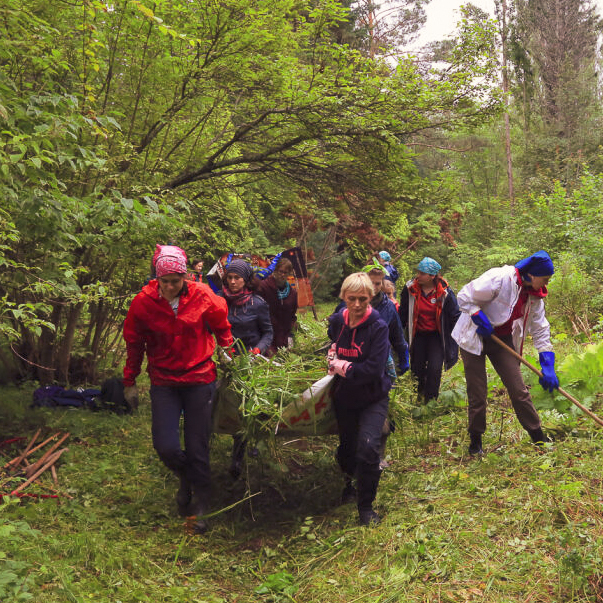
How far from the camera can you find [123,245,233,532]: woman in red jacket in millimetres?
4199

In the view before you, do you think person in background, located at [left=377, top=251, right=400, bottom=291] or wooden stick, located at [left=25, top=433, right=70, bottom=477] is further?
person in background, located at [left=377, top=251, right=400, bottom=291]

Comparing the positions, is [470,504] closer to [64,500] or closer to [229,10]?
[64,500]

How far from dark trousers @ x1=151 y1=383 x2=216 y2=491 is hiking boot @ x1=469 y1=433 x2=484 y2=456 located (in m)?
2.60

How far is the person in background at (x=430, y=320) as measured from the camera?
6469 millimetres

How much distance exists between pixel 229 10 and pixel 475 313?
14.9 feet

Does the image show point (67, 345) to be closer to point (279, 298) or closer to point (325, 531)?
point (279, 298)

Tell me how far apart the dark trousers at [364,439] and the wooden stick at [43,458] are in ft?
9.29

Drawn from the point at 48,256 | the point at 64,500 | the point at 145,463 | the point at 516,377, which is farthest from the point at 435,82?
the point at 64,500

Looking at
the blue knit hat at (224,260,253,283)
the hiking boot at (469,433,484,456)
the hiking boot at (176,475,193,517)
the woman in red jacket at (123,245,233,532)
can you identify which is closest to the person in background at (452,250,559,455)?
the hiking boot at (469,433,484,456)

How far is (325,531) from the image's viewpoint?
436cm

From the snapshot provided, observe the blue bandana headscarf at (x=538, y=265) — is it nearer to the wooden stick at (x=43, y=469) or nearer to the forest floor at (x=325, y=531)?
the forest floor at (x=325, y=531)

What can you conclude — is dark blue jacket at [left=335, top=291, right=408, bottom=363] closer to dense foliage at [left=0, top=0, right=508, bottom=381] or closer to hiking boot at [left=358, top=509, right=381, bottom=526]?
hiking boot at [left=358, top=509, right=381, bottom=526]

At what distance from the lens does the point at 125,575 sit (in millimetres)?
3549

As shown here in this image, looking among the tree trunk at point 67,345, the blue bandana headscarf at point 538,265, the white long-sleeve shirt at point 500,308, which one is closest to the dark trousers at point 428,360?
the white long-sleeve shirt at point 500,308
